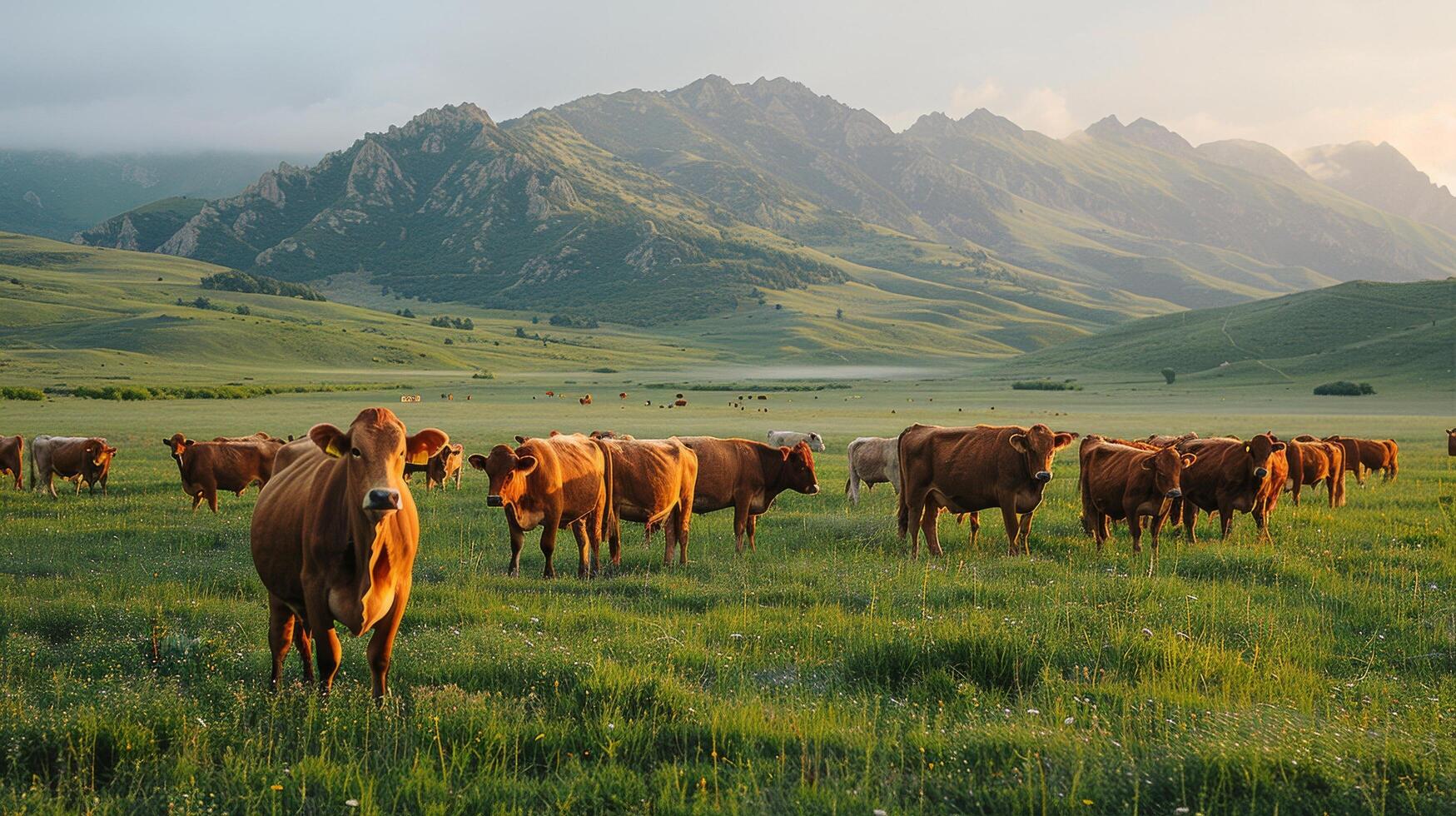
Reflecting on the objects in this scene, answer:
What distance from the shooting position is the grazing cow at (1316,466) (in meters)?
20.7

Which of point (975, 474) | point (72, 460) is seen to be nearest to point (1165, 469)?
point (975, 474)

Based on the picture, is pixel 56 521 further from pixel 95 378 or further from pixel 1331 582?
pixel 95 378

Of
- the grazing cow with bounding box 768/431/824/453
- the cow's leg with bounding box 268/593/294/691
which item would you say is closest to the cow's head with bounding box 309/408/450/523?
the cow's leg with bounding box 268/593/294/691

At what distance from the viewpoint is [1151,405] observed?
74.9 metres

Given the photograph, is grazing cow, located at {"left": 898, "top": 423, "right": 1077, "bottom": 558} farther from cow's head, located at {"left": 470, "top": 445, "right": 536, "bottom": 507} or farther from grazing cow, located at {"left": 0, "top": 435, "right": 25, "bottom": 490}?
grazing cow, located at {"left": 0, "top": 435, "right": 25, "bottom": 490}

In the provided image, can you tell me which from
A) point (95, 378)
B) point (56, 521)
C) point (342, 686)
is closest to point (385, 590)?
point (342, 686)

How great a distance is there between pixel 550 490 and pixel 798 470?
5.67 m

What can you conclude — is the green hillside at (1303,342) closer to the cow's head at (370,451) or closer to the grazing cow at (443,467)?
the grazing cow at (443,467)

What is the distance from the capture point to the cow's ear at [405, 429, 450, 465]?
24.6 ft

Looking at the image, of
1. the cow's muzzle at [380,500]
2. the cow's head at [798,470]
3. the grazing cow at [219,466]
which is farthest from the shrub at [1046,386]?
the cow's muzzle at [380,500]

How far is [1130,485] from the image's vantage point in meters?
15.6

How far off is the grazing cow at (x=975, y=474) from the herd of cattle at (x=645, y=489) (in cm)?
3

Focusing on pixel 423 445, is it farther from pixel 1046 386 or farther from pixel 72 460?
pixel 1046 386

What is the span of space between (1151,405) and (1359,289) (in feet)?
327
